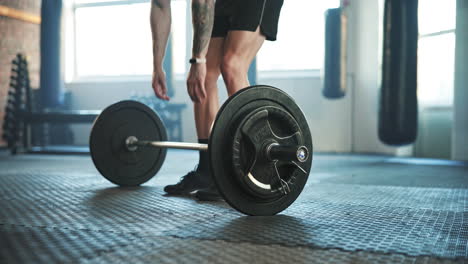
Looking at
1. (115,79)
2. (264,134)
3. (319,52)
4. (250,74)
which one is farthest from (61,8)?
(264,134)

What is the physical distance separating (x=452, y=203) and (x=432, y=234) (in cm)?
65

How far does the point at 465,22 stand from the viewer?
14.4ft

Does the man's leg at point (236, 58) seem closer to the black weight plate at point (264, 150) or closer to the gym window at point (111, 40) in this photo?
the black weight plate at point (264, 150)

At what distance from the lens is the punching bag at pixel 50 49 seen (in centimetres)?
483

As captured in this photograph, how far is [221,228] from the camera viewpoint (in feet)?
4.22

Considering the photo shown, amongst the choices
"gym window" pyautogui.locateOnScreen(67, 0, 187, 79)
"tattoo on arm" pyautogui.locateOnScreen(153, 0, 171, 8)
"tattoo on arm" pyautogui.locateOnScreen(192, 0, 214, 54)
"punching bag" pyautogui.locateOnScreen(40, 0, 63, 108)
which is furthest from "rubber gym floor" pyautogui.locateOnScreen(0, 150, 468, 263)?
"gym window" pyautogui.locateOnScreen(67, 0, 187, 79)

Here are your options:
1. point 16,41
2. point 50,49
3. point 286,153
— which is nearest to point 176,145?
point 286,153

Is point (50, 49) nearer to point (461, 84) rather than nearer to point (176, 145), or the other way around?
point (176, 145)

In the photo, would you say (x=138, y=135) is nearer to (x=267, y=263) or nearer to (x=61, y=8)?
(x=267, y=263)

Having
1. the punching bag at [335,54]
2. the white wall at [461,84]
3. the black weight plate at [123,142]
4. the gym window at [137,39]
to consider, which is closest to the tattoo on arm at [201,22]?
the black weight plate at [123,142]

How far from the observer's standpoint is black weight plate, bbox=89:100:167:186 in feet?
6.85

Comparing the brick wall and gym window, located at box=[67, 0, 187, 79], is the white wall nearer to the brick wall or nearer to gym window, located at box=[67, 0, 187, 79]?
gym window, located at box=[67, 0, 187, 79]

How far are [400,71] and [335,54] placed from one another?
61.5 inches

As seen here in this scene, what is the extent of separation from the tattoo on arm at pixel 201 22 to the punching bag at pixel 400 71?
240cm
